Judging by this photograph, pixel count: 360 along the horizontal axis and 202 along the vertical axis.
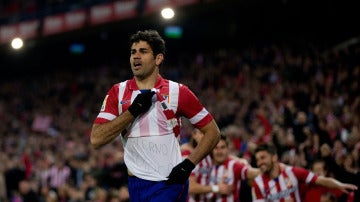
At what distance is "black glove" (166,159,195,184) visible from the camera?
14.8 feet

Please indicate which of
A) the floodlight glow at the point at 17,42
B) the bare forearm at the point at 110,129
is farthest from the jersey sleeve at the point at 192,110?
the floodlight glow at the point at 17,42

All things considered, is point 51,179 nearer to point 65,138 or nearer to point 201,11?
point 65,138

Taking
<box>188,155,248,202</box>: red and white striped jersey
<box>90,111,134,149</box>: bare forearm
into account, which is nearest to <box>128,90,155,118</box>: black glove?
<box>90,111,134,149</box>: bare forearm

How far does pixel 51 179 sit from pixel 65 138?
378 centimetres

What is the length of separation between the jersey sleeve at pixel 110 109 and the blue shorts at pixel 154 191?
18.0 inches

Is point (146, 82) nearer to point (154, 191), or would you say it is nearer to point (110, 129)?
point (110, 129)

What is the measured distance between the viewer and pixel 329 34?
57.9ft

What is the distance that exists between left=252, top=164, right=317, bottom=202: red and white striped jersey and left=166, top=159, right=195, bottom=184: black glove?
255 cm

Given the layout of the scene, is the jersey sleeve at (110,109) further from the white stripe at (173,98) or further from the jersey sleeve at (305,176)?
the jersey sleeve at (305,176)

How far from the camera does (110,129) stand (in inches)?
175

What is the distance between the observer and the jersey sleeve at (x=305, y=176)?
6777 millimetres

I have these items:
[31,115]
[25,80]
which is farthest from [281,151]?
[25,80]

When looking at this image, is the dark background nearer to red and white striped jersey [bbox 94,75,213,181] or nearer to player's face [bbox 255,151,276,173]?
player's face [bbox 255,151,276,173]

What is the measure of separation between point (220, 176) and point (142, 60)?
3.05 metres
